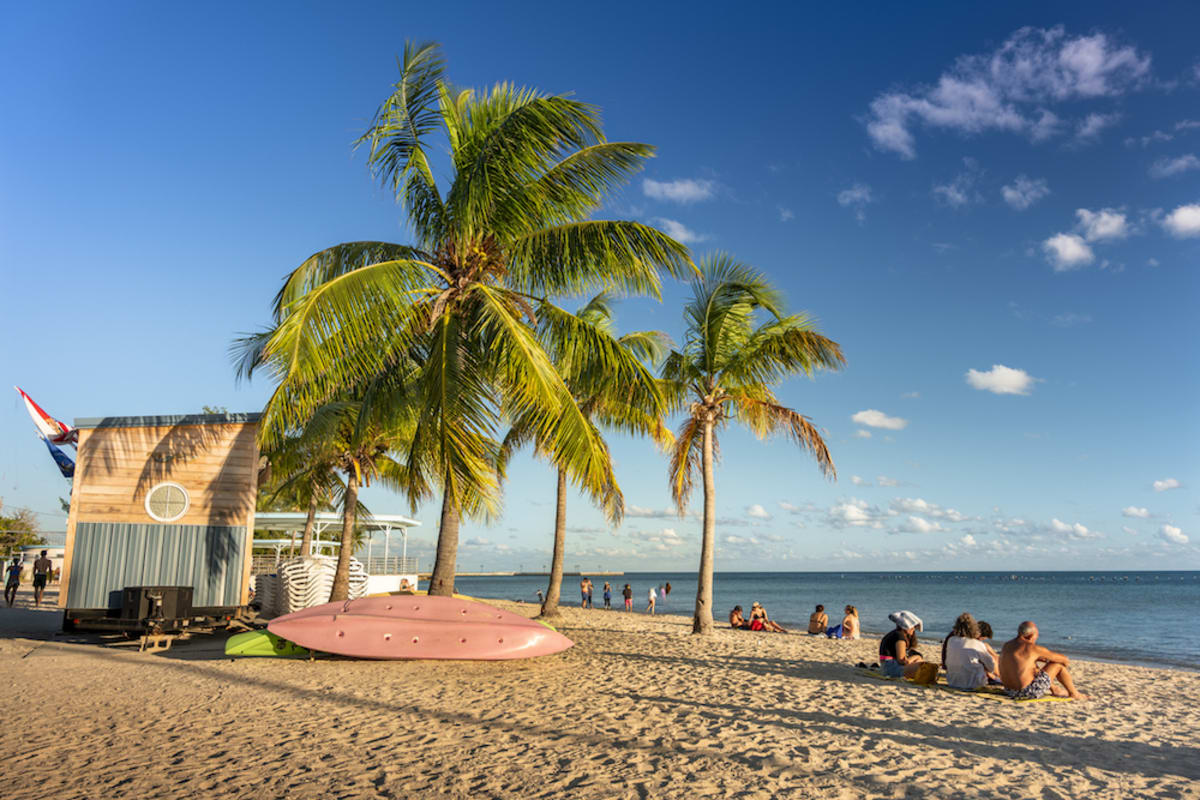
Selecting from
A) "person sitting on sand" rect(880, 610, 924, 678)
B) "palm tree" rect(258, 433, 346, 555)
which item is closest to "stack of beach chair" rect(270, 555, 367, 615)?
"palm tree" rect(258, 433, 346, 555)

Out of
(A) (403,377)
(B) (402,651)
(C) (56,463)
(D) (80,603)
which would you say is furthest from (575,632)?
(C) (56,463)

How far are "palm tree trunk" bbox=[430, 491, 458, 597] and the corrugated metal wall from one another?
13.7 ft

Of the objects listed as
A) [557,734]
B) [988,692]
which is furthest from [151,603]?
[988,692]

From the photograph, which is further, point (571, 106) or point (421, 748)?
point (571, 106)

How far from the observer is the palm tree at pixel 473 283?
921cm

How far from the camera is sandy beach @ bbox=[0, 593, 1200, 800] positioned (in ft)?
15.9

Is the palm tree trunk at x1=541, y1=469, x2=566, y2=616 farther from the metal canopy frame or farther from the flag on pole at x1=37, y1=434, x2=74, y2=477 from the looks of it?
the flag on pole at x1=37, y1=434, x2=74, y2=477

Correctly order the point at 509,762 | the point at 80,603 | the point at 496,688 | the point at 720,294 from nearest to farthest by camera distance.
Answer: the point at 509,762 → the point at 496,688 → the point at 80,603 → the point at 720,294

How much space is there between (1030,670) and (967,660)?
2.16 feet

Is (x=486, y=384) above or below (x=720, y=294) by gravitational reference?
below

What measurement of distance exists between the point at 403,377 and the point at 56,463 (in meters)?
15.5

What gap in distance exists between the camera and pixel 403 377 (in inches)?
443

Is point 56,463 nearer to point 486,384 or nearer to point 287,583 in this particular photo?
point 287,583

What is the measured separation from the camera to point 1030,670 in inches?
323
